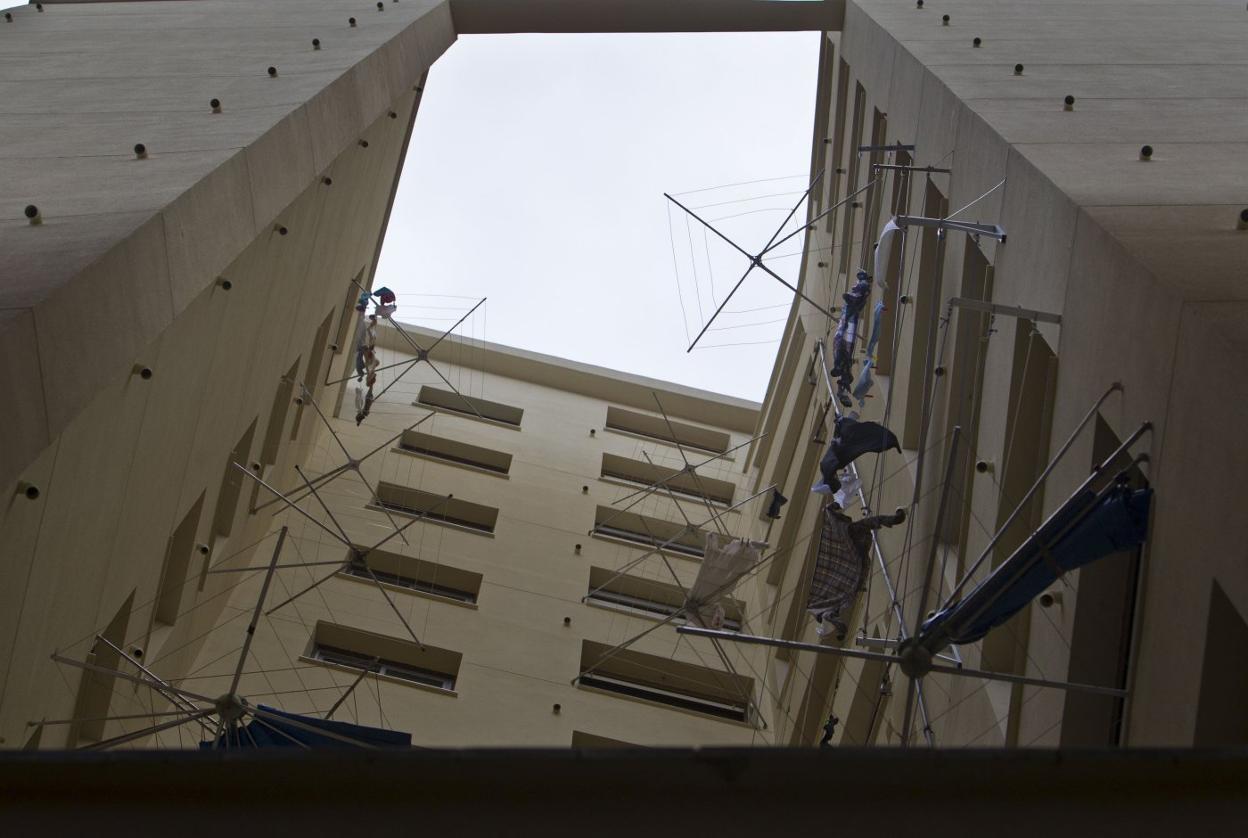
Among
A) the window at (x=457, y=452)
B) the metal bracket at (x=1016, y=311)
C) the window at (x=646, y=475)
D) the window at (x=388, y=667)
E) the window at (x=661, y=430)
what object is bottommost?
the window at (x=388, y=667)

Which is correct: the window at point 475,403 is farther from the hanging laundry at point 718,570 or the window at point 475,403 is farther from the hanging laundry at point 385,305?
the hanging laundry at point 718,570

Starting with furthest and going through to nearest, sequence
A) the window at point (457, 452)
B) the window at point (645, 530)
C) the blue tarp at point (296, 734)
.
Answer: the window at point (457, 452)
the window at point (645, 530)
the blue tarp at point (296, 734)

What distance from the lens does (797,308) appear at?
100 feet

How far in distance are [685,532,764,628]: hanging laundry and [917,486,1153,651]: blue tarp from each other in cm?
818

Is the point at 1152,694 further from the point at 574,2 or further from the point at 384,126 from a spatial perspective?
the point at 574,2

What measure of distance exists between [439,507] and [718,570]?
376 inches

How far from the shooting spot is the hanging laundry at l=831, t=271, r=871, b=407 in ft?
52.8

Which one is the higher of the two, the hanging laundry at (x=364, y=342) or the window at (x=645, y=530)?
the hanging laundry at (x=364, y=342)

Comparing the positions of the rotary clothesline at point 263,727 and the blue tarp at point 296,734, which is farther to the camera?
the blue tarp at point 296,734

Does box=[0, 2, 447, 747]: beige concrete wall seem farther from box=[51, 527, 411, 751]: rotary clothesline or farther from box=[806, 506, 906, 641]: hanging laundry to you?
box=[806, 506, 906, 641]: hanging laundry

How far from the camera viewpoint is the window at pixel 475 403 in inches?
1193

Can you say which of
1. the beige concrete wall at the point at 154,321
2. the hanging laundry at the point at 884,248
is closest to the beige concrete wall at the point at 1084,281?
the hanging laundry at the point at 884,248

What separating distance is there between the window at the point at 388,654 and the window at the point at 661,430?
11.8m

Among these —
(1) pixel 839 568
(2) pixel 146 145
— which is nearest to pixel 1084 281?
(1) pixel 839 568
